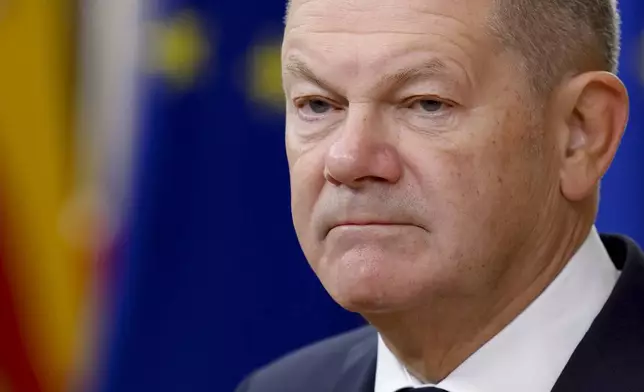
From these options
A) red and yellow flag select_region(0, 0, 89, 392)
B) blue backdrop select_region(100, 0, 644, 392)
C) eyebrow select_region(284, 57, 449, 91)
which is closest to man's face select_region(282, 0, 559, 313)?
eyebrow select_region(284, 57, 449, 91)

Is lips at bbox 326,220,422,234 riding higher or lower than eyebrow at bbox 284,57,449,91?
lower

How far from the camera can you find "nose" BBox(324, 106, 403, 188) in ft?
5.77

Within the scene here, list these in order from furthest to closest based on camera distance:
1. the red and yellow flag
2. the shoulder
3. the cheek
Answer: the red and yellow flag → the shoulder → the cheek

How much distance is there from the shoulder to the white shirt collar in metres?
0.41

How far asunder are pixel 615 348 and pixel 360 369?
53cm

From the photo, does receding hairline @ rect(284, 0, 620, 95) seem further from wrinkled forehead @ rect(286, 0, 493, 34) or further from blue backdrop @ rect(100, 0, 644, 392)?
blue backdrop @ rect(100, 0, 644, 392)

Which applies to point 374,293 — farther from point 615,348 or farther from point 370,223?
point 615,348

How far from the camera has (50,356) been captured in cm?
390

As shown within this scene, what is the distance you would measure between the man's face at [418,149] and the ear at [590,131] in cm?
6

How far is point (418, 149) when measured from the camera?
1.79 meters

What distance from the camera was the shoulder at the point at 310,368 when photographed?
2330 mm

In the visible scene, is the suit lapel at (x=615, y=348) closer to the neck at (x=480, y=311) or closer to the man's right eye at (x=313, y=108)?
the neck at (x=480, y=311)

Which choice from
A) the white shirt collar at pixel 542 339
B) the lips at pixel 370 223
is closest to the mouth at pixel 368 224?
the lips at pixel 370 223

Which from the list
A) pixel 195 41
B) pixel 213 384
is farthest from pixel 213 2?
pixel 213 384
